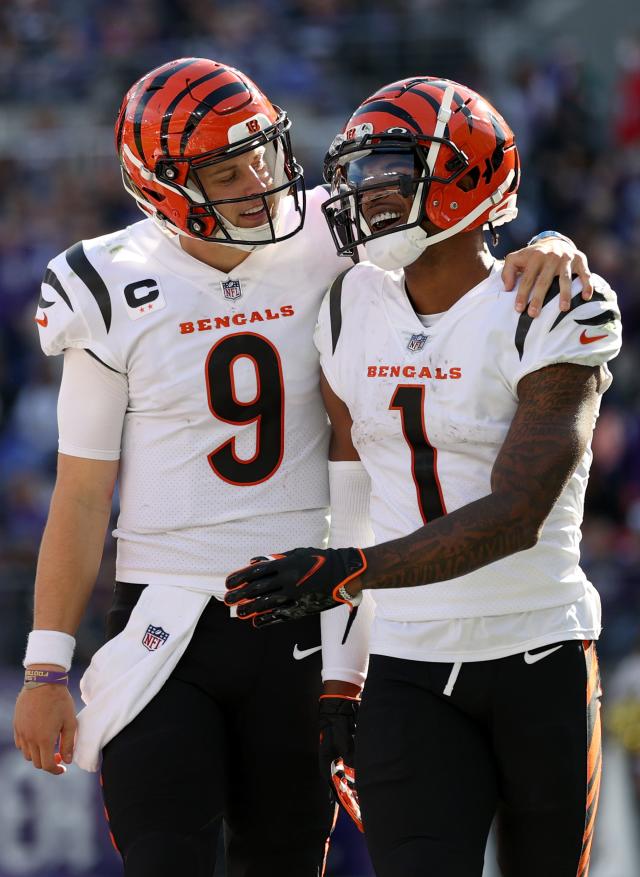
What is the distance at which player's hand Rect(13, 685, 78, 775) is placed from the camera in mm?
3189

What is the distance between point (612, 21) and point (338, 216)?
1026 cm

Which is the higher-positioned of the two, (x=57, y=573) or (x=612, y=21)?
(x=612, y=21)

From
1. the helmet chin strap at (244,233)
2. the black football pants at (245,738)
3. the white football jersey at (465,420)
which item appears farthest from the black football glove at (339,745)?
the helmet chin strap at (244,233)

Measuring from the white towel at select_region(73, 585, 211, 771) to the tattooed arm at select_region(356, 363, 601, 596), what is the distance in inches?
25.2

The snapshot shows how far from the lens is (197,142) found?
323 cm

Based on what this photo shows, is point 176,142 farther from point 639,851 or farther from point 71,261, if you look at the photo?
point 639,851

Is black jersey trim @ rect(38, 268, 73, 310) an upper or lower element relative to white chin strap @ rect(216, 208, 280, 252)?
lower

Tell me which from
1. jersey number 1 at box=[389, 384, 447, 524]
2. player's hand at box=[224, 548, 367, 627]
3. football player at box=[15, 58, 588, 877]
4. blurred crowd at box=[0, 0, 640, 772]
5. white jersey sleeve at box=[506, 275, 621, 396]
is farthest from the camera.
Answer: blurred crowd at box=[0, 0, 640, 772]

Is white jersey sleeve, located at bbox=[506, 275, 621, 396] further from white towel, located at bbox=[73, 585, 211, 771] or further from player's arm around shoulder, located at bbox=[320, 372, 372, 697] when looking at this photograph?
white towel, located at bbox=[73, 585, 211, 771]

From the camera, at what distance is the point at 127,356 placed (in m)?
3.27

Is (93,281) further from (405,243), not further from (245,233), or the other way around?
(405,243)

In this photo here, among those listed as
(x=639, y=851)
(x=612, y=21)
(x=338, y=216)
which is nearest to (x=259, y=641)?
(x=338, y=216)

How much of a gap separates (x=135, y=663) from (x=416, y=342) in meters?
0.96

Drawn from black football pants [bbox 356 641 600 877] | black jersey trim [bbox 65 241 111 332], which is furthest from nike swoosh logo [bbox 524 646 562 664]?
black jersey trim [bbox 65 241 111 332]
